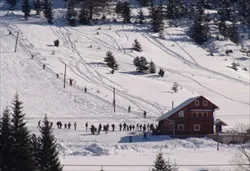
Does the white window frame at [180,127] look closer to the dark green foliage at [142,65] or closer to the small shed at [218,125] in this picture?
the small shed at [218,125]

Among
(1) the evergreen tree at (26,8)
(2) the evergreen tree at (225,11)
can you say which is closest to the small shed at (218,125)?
(1) the evergreen tree at (26,8)

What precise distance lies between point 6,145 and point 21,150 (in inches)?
Answer: 20.4

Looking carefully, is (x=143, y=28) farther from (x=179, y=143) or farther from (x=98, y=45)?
Result: (x=179, y=143)

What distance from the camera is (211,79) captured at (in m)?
74.4

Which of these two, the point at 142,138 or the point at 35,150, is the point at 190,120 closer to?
the point at 142,138

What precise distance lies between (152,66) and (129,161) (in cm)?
3746

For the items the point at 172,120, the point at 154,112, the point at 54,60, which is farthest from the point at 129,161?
the point at 54,60

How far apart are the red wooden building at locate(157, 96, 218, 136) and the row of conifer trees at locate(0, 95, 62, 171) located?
29.9m

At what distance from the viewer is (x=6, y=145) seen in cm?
2066

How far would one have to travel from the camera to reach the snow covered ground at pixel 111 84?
140 feet

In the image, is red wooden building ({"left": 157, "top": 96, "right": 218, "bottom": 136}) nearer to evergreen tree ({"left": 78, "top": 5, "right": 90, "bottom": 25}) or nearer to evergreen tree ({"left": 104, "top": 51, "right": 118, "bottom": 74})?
evergreen tree ({"left": 104, "top": 51, "right": 118, "bottom": 74})

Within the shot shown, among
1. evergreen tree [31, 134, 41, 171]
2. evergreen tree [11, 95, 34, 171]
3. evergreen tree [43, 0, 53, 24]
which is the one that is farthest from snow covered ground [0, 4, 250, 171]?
evergreen tree [11, 95, 34, 171]

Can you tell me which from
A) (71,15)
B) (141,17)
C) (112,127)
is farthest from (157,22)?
(112,127)

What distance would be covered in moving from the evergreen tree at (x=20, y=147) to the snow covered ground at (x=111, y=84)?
12.9 meters
